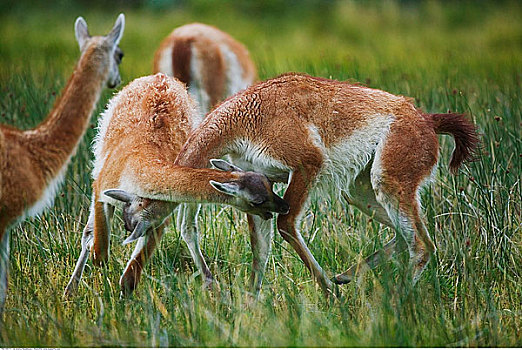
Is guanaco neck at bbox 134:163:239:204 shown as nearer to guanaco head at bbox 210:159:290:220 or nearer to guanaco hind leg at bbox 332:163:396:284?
guanaco head at bbox 210:159:290:220

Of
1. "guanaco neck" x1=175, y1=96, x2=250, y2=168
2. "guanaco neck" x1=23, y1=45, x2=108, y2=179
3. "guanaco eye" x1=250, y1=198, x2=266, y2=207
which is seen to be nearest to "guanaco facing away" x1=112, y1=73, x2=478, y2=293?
"guanaco neck" x1=175, y1=96, x2=250, y2=168

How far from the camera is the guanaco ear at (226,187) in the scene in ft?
14.0

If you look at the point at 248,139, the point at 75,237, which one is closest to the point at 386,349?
the point at 248,139

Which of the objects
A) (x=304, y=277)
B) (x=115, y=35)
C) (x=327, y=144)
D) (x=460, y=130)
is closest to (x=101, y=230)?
(x=115, y=35)

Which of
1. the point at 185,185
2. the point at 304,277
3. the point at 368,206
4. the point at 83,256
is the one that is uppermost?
the point at 185,185

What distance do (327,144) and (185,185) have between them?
3.27 feet

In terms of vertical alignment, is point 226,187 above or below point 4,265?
above

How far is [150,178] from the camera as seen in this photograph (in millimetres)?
4523

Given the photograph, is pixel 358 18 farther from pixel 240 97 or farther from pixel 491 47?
pixel 240 97

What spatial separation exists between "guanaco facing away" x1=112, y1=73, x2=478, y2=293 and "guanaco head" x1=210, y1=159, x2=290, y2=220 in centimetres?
36

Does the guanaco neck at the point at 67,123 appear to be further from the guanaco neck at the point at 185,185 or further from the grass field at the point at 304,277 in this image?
the grass field at the point at 304,277

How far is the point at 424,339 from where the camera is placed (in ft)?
13.5

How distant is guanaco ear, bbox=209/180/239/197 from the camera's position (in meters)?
4.28

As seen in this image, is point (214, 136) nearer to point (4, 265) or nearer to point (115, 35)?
point (115, 35)
